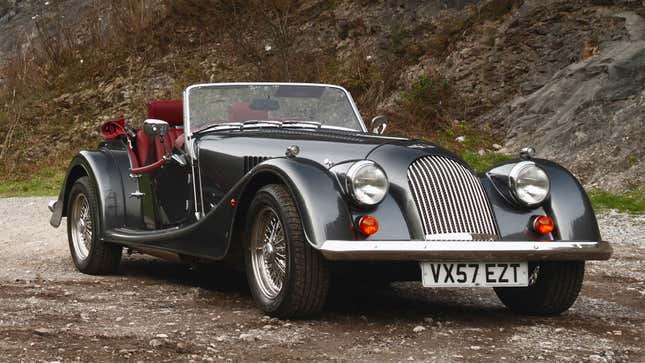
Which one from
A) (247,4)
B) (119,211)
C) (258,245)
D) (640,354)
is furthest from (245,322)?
(247,4)

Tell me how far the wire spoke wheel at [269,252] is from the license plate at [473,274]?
801 mm

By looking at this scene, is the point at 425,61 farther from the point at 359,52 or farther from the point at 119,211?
the point at 119,211

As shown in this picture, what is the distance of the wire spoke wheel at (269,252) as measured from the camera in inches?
217

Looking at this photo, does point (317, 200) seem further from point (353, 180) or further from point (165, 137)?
point (165, 137)

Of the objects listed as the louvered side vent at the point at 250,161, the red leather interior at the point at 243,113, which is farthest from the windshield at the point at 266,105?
the louvered side vent at the point at 250,161

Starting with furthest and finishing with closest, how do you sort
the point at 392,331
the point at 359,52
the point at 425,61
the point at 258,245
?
1. the point at 359,52
2. the point at 425,61
3. the point at 258,245
4. the point at 392,331

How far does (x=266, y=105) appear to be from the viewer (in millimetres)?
7242

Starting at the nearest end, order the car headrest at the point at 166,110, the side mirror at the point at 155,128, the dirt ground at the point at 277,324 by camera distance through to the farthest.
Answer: the dirt ground at the point at 277,324 → the side mirror at the point at 155,128 → the car headrest at the point at 166,110

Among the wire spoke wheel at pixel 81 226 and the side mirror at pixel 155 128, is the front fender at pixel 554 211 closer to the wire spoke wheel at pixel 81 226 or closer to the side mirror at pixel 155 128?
the side mirror at pixel 155 128

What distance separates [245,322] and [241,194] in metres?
0.80

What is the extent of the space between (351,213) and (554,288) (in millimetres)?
1385

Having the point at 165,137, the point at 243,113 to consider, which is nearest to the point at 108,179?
the point at 165,137

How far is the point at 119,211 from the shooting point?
772cm

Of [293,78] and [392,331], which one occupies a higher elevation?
[293,78]
